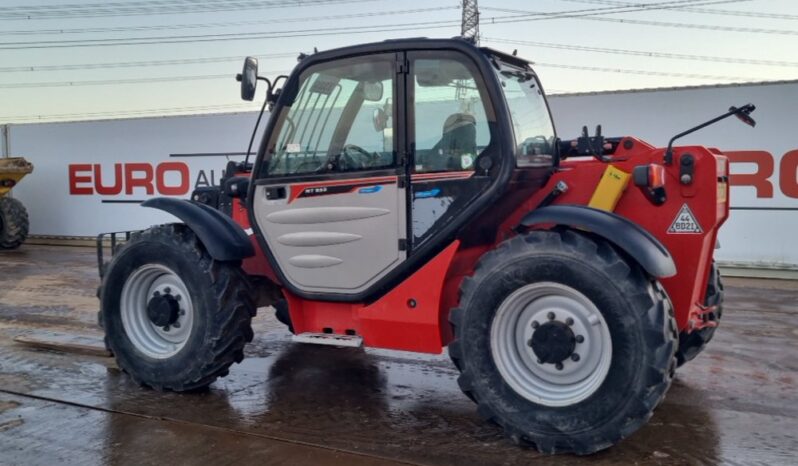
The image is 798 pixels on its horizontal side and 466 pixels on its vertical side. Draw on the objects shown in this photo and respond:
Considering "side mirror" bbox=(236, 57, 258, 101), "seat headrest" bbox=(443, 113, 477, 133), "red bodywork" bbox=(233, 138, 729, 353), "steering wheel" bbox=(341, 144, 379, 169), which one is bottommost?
"red bodywork" bbox=(233, 138, 729, 353)

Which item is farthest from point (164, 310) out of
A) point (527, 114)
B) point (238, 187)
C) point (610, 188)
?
point (610, 188)

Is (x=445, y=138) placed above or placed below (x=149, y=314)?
above

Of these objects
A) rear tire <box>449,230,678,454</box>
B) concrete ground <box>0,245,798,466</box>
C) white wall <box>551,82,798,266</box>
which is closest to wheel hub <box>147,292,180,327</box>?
concrete ground <box>0,245,798,466</box>

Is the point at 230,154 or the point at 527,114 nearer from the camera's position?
the point at 527,114

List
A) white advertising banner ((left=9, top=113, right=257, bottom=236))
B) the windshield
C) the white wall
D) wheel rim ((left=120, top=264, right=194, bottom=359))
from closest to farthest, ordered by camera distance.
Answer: the windshield, wheel rim ((left=120, top=264, right=194, bottom=359)), the white wall, white advertising banner ((left=9, top=113, right=257, bottom=236))

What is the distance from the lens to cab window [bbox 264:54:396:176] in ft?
14.2

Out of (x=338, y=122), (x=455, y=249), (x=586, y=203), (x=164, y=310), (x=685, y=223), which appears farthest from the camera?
(x=164, y=310)

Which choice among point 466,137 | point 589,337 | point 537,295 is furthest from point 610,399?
point 466,137

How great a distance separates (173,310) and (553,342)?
253 cm

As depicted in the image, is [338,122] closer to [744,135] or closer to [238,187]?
[238,187]

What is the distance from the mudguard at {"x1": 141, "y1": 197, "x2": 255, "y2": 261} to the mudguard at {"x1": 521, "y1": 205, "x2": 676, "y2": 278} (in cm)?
186

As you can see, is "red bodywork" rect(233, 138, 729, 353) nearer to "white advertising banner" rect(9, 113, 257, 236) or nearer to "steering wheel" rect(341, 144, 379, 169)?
"steering wheel" rect(341, 144, 379, 169)

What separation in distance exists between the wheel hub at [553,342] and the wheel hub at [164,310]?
242 centimetres

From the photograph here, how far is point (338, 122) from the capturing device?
4520mm
